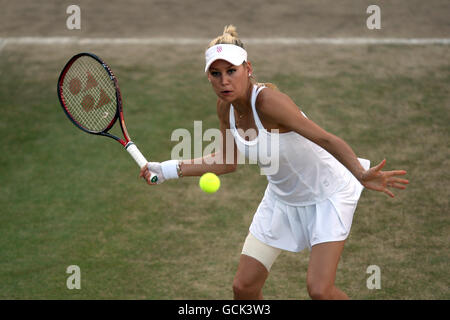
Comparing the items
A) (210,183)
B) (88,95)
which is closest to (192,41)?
(88,95)

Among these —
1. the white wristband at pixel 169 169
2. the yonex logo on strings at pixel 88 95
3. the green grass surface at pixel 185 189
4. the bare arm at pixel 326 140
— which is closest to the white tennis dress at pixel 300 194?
the bare arm at pixel 326 140

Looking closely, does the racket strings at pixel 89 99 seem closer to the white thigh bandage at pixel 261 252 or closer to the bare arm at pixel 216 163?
the bare arm at pixel 216 163

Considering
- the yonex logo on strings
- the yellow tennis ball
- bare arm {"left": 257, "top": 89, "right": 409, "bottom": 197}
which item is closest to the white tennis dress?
bare arm {"left": 257, "top": 89, "right": 409, "bottom": 197}

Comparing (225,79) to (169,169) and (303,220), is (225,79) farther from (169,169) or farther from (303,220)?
(303,220)

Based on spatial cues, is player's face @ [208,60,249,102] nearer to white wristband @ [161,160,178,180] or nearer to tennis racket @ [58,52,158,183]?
white wristband @ [161,160,178,180]

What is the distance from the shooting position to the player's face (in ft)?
12.3

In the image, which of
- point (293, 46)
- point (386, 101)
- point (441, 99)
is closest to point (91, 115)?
point (386, 101)

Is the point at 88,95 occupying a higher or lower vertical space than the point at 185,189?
higher

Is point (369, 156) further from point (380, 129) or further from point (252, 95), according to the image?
point (252, 95)

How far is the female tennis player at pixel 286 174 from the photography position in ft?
12.0

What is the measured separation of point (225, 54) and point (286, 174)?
0.81m

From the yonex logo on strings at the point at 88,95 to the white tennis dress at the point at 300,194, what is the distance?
1.13 m

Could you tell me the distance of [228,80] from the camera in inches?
147

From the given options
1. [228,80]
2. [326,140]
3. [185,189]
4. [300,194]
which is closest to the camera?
[326,140]
